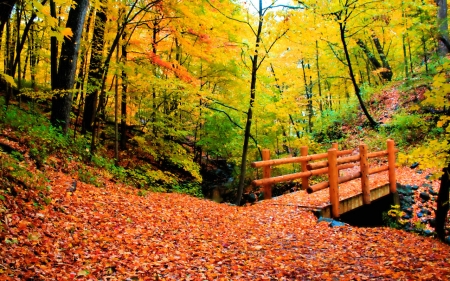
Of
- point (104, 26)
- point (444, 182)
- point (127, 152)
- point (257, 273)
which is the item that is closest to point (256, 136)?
point (127, 152)

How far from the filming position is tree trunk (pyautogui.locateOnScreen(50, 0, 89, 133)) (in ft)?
27.7

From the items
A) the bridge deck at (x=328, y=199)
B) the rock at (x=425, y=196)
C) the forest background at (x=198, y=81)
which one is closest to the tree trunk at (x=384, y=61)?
the forest background at (x=198, y=81)

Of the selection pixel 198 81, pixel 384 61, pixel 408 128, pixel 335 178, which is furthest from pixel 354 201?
pixel 384 61

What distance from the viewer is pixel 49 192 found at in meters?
5.30

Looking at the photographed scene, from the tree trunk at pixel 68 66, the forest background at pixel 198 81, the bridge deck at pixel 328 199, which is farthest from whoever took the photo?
the forest background at pixel 198 81

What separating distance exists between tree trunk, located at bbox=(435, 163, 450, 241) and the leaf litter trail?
0.29 metres

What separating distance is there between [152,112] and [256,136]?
16.7 feet

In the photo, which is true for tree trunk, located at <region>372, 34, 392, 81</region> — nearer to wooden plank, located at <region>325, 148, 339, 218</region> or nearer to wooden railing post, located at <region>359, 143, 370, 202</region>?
wooden railing post, located at <region>359, 143, 370, 202</region>

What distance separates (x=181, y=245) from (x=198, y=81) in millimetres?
7424

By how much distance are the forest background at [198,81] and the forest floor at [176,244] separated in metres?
1.49

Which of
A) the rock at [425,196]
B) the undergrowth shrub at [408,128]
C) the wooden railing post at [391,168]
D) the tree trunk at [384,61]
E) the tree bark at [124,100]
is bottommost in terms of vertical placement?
the rock at [425,196]

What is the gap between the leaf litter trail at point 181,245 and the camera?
3.76 metres

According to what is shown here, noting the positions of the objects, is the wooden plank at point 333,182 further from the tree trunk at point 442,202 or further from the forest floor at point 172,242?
the tree trunk at point 442,202

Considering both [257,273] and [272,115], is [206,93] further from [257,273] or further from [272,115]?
[257,273]
